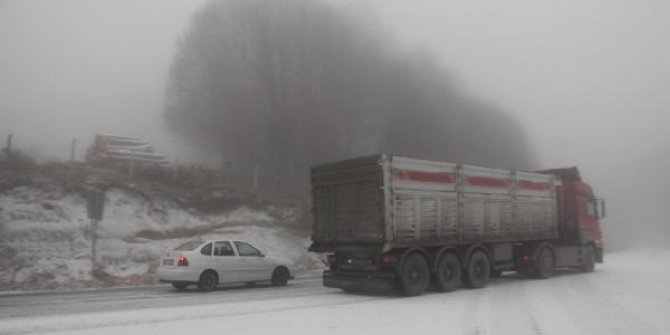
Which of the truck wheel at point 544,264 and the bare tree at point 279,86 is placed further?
the bare tree at point 279,86

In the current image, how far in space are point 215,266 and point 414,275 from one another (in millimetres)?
5371

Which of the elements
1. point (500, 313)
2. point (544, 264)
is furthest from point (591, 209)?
point (500, 313)

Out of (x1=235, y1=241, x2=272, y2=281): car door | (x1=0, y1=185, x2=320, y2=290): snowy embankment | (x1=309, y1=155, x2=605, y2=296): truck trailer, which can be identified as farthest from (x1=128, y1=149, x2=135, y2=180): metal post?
(x1=309, y1=155, x2=605, y2=296): truck trailer

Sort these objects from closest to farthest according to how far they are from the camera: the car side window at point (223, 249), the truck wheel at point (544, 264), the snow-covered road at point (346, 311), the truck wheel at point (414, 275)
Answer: the snow-covered road at point (346, 311)
the truck wheel at point (414, 275)
the car side window at point (223, 249)
the truck wheel at point (544, 264)

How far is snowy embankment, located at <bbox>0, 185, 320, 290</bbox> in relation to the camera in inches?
756

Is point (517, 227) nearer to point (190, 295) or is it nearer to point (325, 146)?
point (190, 295)

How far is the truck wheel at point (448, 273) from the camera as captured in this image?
15016mm

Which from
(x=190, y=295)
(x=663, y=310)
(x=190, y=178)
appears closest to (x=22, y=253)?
(x=190, y=295)

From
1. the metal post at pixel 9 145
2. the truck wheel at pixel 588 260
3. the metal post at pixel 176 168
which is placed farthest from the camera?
the metal post at pixel 176 168

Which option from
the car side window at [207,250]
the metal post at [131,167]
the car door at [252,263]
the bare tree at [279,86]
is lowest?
the car door at [252,263]

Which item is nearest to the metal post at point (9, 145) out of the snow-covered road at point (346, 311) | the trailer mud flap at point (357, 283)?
the snow-covered road at point (346, 311)

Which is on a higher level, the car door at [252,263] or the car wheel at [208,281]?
the car door at [252,263]

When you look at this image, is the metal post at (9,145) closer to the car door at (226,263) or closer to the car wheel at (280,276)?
the car door at (226,263)

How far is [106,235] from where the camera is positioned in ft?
76.0
